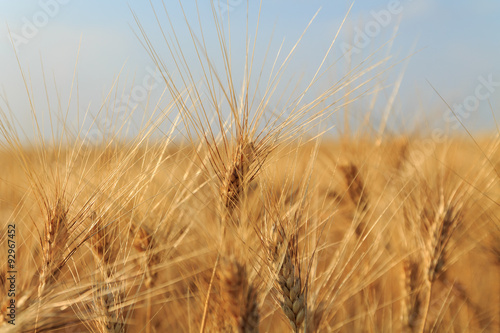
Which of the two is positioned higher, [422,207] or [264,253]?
[264,253]

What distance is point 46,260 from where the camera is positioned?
100cm

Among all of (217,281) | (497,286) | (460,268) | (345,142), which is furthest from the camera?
(460,268)

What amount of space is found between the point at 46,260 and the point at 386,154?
4.56ft

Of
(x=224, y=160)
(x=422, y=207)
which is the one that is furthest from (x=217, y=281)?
(x=422, y=207)

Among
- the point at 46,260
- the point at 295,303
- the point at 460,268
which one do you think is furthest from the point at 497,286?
the point at 46,260

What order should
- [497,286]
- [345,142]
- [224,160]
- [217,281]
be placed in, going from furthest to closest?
[497,286]
[345,142]
[224,160]
[217,281]

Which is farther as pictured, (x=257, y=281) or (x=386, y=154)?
(x=386, y=154)

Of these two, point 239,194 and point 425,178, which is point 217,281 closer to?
point 239,194

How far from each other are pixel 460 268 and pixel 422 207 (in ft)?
3.25

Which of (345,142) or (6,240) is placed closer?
(6,240)

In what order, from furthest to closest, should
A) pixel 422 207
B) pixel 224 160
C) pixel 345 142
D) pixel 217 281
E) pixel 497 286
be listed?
1. pixel 497 286
2. pixel 345 142
3. pixel 422 207
4. pixel 224 160
5. pixel 217 281

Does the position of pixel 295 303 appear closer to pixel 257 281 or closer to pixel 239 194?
pixel 257 281

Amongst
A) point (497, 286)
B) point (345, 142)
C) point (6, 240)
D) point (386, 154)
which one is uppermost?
point (6, 240)

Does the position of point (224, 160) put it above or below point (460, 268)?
above
